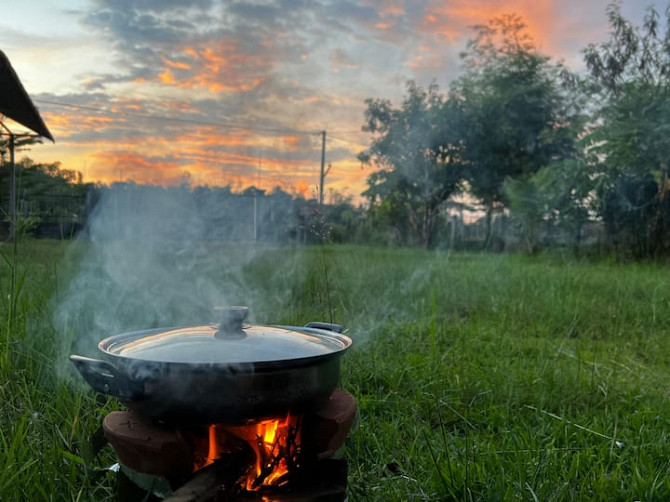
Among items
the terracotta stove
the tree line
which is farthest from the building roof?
the tree line

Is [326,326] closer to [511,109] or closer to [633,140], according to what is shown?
[633,140]

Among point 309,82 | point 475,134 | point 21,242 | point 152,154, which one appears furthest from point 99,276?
point 475,134

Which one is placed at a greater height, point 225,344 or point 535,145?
point 535,145

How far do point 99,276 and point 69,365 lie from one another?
3.77 feet

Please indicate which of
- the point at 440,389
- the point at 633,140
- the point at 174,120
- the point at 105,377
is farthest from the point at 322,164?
the point at 633,140

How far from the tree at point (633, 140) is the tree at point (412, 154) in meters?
4.46

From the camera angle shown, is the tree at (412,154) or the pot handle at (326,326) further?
the tree at (412,154)

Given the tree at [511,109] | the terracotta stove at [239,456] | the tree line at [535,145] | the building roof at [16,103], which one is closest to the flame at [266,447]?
the terracotta stove at [239,456]

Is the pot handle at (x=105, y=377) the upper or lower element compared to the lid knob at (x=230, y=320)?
lower

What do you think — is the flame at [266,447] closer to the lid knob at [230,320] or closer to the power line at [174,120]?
the lid knob at [230,320]

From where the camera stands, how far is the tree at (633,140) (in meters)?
12.0

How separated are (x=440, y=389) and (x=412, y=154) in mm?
15609

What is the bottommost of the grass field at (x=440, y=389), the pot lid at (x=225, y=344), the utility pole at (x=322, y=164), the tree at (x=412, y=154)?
the grass field at (x=440, y=389)

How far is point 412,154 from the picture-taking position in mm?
18141
